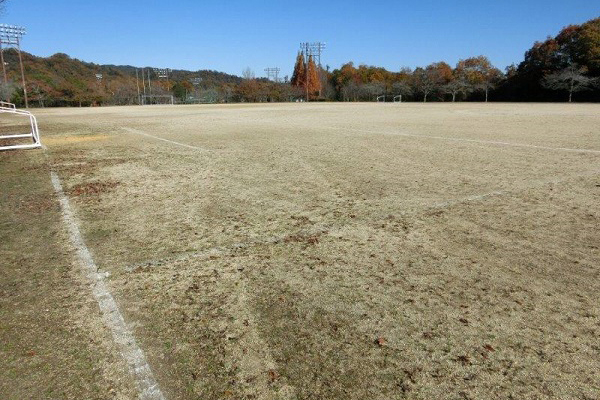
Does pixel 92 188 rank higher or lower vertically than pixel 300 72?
lower

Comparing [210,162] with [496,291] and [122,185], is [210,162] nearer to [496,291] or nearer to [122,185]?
[122,185]

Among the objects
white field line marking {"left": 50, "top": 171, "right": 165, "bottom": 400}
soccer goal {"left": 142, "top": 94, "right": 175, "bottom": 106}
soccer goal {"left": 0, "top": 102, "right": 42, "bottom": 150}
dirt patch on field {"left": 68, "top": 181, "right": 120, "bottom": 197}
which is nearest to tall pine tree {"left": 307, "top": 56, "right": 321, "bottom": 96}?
soccer goal {"left": 142, "top": 94, "right": 175, "bottom": 106}

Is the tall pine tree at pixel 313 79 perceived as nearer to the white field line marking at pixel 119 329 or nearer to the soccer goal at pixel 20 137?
the soccer goal at pixel 20 137

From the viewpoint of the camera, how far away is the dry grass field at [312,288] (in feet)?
6.43

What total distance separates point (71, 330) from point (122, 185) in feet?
13.6

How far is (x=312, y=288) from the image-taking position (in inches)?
112

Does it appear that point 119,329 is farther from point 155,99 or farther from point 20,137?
point 155,99

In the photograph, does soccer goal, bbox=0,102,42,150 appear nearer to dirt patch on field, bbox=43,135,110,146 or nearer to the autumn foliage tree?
dirt patch on field, bbox=43,135,110,146

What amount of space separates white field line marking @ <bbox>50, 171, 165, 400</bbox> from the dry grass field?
4 centimetres

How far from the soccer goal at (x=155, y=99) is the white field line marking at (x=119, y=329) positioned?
251 feet

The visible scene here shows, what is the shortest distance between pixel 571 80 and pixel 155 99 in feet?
231

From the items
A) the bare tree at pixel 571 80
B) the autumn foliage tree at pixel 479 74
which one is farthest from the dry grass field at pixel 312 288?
the autumn foliage tree at pixel 479 74

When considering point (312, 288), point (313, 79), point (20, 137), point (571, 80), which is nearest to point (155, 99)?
point (313, 79)

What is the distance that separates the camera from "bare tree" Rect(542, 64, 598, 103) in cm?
5006
